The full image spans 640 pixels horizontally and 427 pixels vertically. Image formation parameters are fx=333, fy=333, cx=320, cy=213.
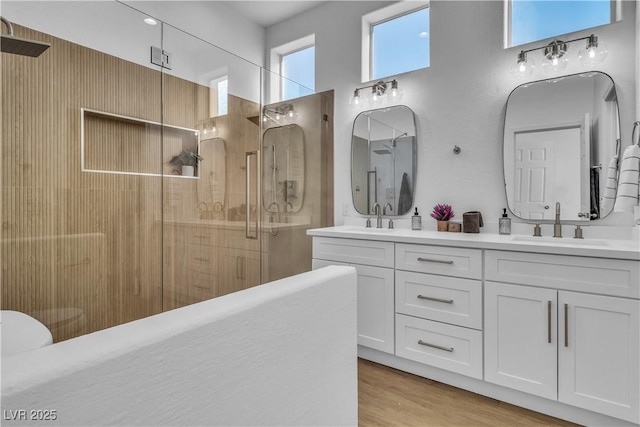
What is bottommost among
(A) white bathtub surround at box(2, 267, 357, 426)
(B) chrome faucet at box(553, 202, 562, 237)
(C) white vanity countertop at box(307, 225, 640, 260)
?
(A) white bathtub surround at box(2, 267, 357, 426)

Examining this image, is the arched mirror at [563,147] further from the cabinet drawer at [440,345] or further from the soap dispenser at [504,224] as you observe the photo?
the cabinet drawer at [440,345]

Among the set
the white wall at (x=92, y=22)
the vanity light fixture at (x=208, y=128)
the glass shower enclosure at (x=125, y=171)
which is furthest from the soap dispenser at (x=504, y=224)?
the white wall at (x=92, y=22)

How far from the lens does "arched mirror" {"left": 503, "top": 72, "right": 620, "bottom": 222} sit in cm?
202

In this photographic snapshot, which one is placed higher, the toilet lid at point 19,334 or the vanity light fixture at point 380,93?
the vanity light fixture at point 380,93

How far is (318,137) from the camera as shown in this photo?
3178mm

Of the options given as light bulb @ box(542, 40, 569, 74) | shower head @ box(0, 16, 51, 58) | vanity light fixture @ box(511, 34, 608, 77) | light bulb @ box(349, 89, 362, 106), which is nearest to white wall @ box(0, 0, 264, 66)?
shower head @ box(0, 16, 51, 58)

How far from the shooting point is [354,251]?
2.42m

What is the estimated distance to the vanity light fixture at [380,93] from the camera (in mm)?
2818

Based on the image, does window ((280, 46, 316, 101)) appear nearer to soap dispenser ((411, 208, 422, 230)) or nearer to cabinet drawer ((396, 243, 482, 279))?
soap dispenser ((411, 208, 422, 230))

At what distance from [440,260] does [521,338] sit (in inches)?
22.6

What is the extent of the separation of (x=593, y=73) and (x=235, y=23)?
3.03 meters

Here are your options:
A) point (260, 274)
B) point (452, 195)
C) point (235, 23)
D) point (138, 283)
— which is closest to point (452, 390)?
point (452, 195)

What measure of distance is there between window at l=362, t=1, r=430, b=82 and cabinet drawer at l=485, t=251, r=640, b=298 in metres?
1.72

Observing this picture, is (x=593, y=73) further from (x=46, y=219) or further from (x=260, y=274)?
(x=46, y=219)
